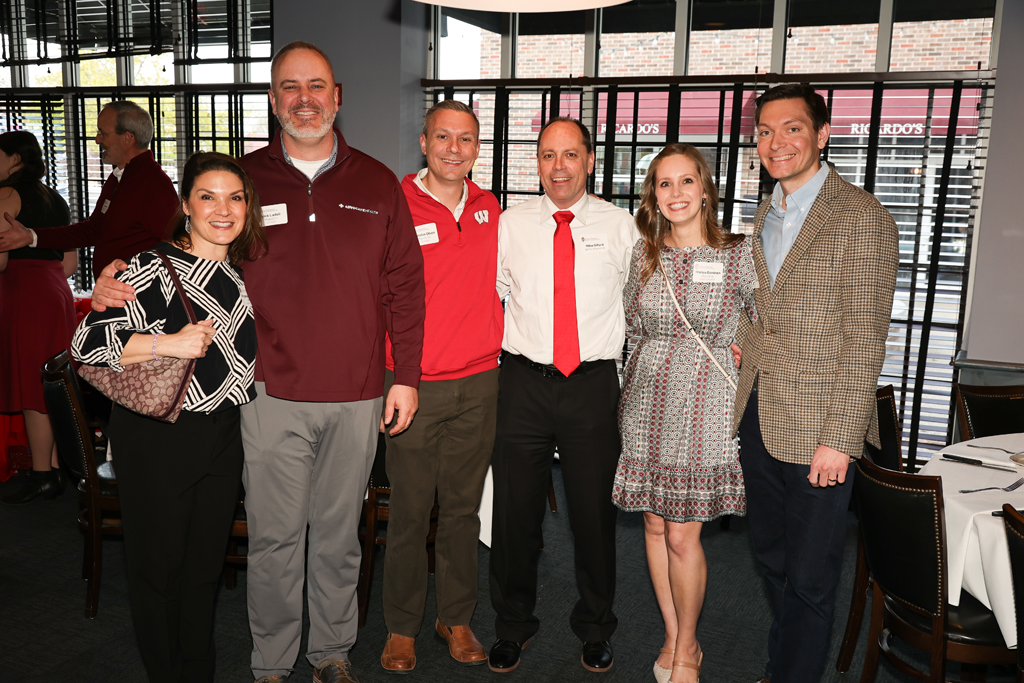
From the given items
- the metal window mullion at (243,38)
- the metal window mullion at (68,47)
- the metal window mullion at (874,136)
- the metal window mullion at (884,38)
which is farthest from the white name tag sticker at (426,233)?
the metal window mullion at (68,47)

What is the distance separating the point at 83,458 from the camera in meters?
3.12

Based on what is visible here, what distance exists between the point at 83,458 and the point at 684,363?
8.19 feet

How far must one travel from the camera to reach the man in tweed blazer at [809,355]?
2125mm

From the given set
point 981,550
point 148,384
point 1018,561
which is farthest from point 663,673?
point 148,384

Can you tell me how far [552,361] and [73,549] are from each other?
9.27ft

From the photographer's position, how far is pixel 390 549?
275cm

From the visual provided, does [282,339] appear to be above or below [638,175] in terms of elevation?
below

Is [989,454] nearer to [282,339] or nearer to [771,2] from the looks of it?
[282,339]

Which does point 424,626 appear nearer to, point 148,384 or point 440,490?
point 440,490

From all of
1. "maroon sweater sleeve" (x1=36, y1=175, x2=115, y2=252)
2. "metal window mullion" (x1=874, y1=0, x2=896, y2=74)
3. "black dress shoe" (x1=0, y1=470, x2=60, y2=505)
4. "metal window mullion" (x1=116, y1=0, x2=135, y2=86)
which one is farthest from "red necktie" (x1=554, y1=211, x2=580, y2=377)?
"metal window mullion" (x1=116, y1=0, x2=135, y2=86)

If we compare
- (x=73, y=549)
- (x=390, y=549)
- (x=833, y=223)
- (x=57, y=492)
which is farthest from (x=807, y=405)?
(x=57, y=492)

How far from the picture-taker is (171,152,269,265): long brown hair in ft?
7.18

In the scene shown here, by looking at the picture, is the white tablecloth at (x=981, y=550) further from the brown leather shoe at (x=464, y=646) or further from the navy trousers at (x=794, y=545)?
the brown leather shoe at (x=464, y=646)

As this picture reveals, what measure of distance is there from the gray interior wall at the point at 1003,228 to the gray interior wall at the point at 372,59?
364 cm
